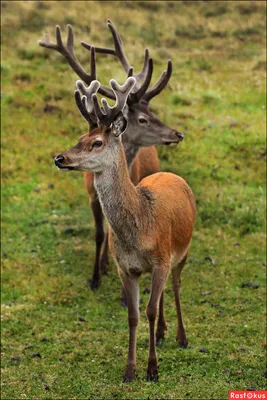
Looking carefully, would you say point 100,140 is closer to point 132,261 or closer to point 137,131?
point 132,261

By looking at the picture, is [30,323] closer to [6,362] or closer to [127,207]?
[6,362]

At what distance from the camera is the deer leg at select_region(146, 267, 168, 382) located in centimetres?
675

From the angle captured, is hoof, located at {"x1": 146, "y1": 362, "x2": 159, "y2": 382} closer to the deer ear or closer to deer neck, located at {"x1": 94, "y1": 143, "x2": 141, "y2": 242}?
deer neck, located at {"x1": 94, "y1": 143, "x2": 141, "y2": 242}

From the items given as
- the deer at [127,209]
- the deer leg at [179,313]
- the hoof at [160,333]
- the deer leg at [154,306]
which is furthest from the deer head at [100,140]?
the hoof at [160,333]

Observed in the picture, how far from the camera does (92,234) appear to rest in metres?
12.0

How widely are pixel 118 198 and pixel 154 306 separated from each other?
118 cm

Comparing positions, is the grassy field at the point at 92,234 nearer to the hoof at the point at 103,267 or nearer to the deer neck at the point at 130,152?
the hoof at the point at 103,267

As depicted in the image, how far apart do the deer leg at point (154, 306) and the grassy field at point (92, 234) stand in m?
0.15

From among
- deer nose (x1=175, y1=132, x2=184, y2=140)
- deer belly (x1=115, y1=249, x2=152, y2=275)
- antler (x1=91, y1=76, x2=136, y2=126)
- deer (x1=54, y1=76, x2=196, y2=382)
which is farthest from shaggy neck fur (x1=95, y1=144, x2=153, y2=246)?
deer nose (x1=175, y1=132, x2=184, y2=140)

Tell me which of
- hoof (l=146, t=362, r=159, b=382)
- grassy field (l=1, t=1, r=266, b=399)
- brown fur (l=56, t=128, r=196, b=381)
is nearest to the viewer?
brown fur (l=56, t=128, r=196, b=381)

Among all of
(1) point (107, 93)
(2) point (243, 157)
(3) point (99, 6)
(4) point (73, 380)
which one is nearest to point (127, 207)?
(4) point (73, 380)

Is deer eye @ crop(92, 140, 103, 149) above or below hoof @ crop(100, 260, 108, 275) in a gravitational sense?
above

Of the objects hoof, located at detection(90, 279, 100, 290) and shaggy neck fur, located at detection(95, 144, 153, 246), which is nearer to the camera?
shaggy neck fur, located at detection(95, 144, 153, 246)

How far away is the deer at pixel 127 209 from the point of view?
21.1 feet
